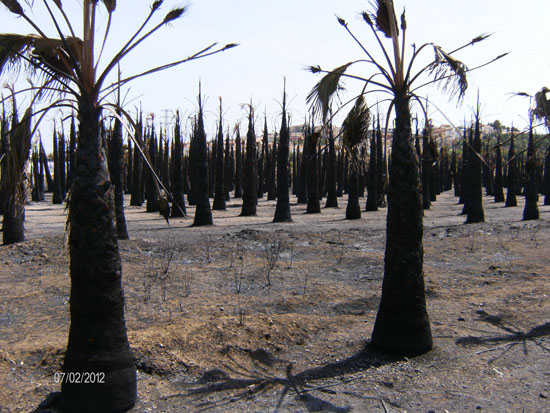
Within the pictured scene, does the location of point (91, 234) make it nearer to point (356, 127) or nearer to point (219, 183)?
point (356, 127)

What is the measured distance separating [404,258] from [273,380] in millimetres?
1981

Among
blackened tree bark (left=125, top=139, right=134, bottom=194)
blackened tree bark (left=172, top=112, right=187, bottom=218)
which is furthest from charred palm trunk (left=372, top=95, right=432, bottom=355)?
blackened tree bark (left=125, top=139, right=134, bottom=194)

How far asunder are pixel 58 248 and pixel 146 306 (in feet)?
16.8

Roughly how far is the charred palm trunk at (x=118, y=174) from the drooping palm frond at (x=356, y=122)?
9601mm

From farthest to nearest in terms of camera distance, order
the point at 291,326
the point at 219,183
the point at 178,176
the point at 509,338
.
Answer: the point at 219,183 < the point at 178,176 < the point at 291,326 < the point at 509,338

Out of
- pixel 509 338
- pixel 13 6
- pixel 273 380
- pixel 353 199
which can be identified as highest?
pixel 13 6

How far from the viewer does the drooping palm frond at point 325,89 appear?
6.13 meters

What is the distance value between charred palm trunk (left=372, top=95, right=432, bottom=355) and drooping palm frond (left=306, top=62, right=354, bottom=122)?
827mm

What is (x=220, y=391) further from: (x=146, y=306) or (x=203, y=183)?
(x=203, y=183)

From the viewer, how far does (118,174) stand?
14914mm

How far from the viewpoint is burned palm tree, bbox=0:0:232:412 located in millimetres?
4332

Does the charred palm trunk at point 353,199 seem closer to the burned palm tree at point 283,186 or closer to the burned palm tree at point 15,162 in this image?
the burned palm tree at point 283,186

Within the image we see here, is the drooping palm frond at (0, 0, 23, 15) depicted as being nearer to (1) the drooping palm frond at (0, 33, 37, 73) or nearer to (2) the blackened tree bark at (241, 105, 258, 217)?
(1) the drooping palm frond at (0, 33, 37, 73)

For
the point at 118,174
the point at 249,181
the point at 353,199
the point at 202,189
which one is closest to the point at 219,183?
the point at 249,181
